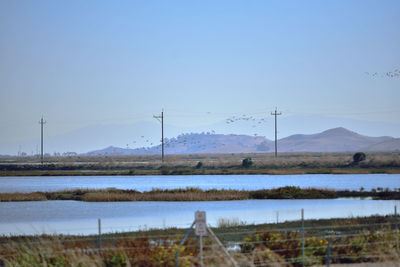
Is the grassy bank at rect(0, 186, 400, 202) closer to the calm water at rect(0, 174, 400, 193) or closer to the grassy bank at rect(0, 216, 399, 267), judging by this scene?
the calm water at rect(0, 174, 400, 193)

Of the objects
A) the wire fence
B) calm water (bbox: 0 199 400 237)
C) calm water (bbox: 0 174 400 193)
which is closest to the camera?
the wire fence

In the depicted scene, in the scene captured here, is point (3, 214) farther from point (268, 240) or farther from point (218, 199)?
point (268, 240)

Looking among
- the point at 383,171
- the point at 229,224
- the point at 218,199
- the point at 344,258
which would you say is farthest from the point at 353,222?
the point at 383,171

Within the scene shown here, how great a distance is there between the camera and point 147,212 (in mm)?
47281

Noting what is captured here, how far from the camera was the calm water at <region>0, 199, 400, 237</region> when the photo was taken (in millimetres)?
37625

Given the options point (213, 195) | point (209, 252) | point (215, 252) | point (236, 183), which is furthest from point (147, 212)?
point (236, 183)

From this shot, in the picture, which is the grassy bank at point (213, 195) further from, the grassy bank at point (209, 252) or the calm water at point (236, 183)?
the grassy bank at point (209, 252)

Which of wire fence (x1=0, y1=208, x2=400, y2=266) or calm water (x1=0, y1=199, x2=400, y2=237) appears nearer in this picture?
wire fence (x1=0, y1=208, x2=400, y2=266)

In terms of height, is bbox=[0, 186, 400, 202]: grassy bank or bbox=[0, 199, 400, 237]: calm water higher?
bbox=[0, 186, 400, 202]: grassy bank

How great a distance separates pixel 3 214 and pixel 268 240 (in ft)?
101

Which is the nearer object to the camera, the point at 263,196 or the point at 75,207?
the point at 75,207

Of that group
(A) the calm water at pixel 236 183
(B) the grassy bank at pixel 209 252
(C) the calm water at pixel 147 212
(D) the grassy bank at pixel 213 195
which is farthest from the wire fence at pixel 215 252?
(A) the calm water at pixel 236 183

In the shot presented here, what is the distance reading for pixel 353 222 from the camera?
1220 inches

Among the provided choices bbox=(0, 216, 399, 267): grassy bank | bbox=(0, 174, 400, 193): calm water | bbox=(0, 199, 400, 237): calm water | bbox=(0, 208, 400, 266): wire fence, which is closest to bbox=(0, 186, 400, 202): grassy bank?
bbox=(0, 199, 400, 237): calm water
